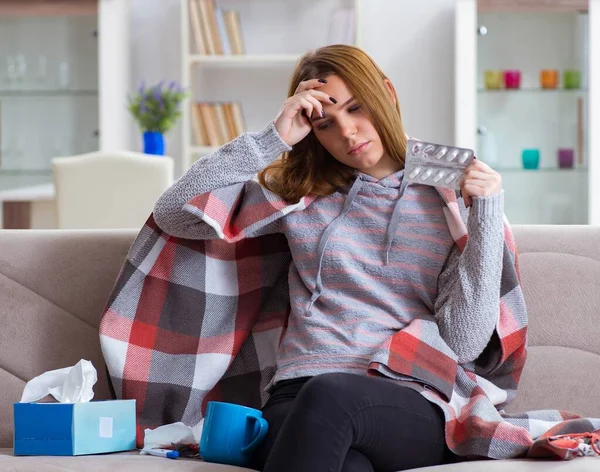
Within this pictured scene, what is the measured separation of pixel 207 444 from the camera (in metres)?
1.60

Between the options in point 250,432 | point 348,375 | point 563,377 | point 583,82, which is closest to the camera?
point 348,375

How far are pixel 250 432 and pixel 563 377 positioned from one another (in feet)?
2.10

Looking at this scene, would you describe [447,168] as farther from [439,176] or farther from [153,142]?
[153,142]

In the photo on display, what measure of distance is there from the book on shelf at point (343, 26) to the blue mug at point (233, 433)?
3.52 metres

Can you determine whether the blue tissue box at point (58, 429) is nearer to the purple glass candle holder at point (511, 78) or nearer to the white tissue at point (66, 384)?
the white tissue at point (66, 384)

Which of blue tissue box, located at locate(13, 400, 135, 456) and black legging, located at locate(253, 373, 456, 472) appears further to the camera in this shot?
blue tissue box, located at locate(13, 400, 135, 456)

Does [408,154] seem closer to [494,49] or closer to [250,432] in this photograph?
[250,432]

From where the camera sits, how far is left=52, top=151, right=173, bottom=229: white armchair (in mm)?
3506

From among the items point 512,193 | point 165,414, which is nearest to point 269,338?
point 165,414

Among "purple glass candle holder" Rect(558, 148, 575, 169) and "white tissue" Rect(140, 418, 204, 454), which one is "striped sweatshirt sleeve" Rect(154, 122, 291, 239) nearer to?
"white tissue" Rect(140, 418, 204, 454)

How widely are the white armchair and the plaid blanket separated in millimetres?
1641

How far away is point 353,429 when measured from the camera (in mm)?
1418

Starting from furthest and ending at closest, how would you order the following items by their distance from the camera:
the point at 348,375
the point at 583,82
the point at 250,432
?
the point at 583,82, the point at 250,432, the point at 348,375

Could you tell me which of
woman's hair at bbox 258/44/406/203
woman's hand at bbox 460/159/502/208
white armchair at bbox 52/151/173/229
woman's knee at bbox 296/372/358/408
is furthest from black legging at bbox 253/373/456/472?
white armchair at bbox 52/151/173/229
